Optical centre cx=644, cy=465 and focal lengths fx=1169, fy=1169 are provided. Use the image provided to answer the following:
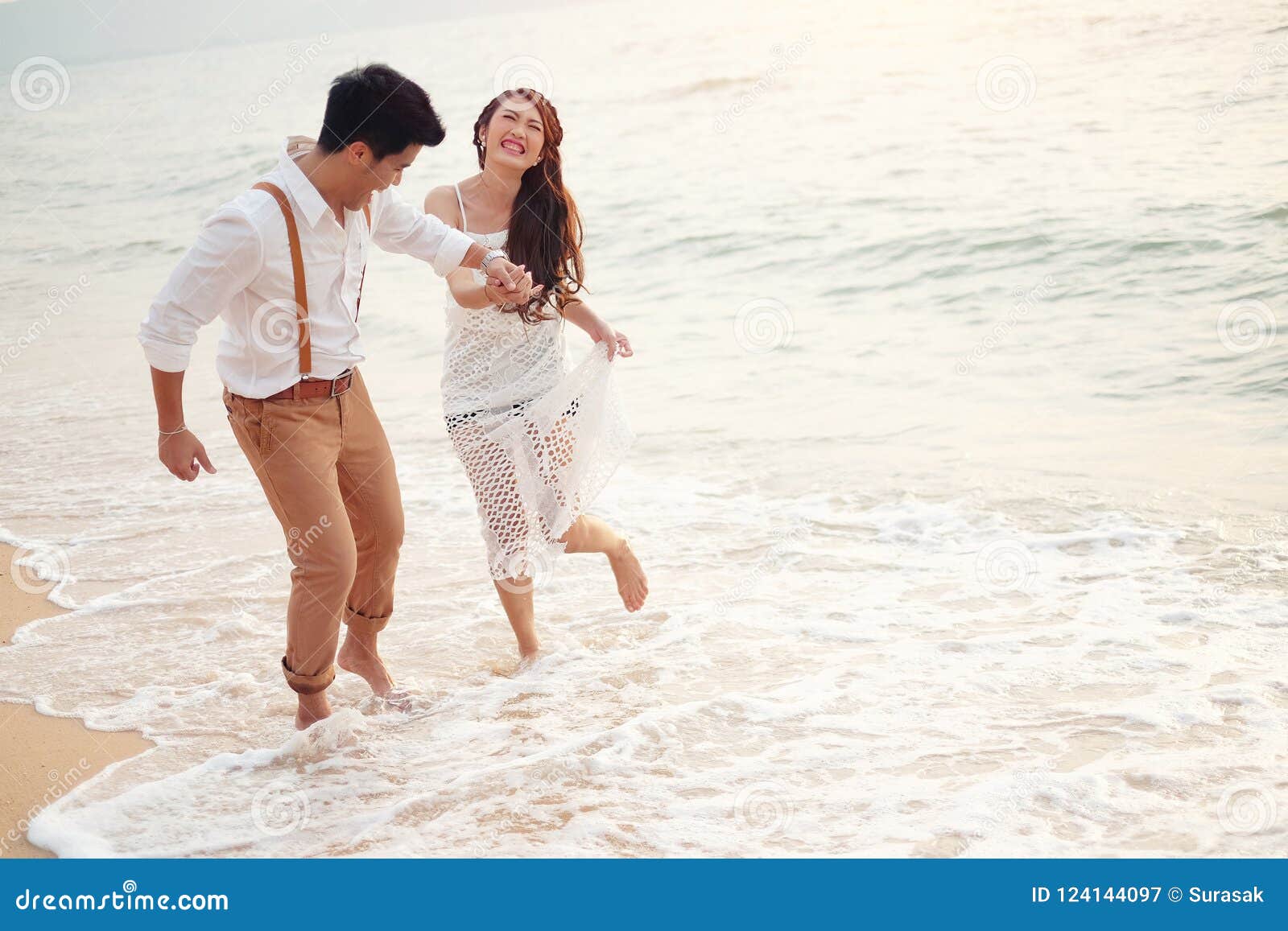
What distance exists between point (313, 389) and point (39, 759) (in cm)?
149

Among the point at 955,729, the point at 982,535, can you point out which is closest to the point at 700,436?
the point at 982,535

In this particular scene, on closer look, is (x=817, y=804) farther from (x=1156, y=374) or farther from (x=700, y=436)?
(x=1156, y=374)

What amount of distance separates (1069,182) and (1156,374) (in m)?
6.06

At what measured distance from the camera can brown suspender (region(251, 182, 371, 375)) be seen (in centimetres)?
293

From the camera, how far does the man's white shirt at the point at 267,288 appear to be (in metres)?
2.84

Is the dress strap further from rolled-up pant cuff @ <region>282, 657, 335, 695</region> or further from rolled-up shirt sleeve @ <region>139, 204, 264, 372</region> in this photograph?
rolled-up pant cuff @ <region>282, 657, 335, 695</region>

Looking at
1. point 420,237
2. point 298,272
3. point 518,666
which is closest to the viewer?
point 298,272

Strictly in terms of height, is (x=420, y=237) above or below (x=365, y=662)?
above

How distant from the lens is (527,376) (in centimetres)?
396

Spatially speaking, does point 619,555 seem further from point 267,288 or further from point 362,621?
point 267,288

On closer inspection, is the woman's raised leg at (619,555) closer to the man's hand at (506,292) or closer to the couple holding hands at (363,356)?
Result: the couple holding hands at (363,356)

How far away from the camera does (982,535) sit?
521cm

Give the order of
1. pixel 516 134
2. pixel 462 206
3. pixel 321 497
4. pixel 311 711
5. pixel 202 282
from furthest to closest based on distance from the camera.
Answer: pixel 462 206 → pixel 516 134 → pixel 311 711 → pixel 321 497 → pixel 202 282

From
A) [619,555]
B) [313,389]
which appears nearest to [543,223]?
[313,389]
